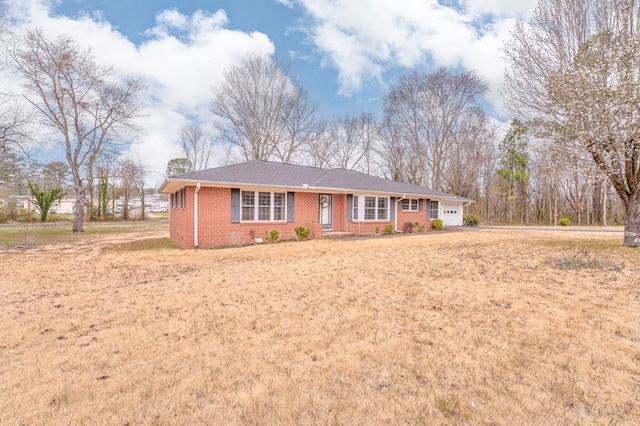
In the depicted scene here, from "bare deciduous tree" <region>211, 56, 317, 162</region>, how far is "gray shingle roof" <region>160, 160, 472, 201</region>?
36.8 feet

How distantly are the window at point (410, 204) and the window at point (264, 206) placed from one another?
8.11 meters

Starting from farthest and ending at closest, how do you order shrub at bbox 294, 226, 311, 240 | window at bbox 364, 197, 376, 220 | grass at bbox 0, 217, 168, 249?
window at bbox 364, 197, 376, 220 < shrub at bbox 294, 226, 311, 240 < grass at bbox 0, 217, 168, 249

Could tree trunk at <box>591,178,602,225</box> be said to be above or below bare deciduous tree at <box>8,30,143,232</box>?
below

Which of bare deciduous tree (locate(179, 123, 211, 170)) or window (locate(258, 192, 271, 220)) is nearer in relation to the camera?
window (locate(258, 192, 271, 220))

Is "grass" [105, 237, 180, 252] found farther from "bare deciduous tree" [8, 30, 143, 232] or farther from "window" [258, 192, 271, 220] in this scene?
"bare deciduous tree" [8, 30, 143, 232]

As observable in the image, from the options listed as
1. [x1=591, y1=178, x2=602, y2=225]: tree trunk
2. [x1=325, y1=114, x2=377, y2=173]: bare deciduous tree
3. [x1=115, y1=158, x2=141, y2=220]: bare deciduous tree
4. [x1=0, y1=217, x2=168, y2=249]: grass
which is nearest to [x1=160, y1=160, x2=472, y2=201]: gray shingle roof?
[x1=0, y1=217, x2=168, y2=249]: grass

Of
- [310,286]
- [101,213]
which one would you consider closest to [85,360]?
[310,286]

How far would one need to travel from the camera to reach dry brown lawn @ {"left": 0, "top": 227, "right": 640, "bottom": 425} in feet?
7.26

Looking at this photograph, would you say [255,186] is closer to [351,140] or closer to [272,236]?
[272,236]

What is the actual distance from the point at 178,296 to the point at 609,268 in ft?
28.8

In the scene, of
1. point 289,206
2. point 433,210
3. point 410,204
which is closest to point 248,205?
point 289,206

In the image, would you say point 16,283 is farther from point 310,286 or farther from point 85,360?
point 310,286

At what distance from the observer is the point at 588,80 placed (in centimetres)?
848

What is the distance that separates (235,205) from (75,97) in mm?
15881
